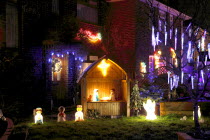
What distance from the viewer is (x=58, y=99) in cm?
1441

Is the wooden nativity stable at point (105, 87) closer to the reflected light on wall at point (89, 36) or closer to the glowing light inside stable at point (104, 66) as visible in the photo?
the glowing light inside stable at point (104, 66)

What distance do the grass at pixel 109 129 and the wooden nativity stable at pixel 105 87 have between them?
2.01 feet

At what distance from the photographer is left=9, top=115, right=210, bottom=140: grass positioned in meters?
8.26

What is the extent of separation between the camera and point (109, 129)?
368 inches

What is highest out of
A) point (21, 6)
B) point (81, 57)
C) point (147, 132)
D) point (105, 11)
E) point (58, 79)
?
point (105, 11)

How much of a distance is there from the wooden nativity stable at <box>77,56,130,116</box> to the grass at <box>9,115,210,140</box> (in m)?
0.61

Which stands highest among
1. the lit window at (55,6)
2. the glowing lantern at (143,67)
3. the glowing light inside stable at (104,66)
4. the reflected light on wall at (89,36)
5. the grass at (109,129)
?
the lit window at (55,6)

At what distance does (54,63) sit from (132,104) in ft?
15.3

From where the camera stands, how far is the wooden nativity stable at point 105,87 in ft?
37.7

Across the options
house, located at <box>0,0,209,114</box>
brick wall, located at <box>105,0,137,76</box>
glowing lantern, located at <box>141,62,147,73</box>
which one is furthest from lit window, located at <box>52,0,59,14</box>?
glowing lantern, located at <box>141,62,147,73</box>

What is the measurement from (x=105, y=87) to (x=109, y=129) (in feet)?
11.2

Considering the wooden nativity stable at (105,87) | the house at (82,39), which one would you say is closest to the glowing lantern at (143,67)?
the house at (82,39)

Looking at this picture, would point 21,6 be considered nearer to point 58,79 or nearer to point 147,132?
point 58,79

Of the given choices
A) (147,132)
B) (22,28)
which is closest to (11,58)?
(22,28)
